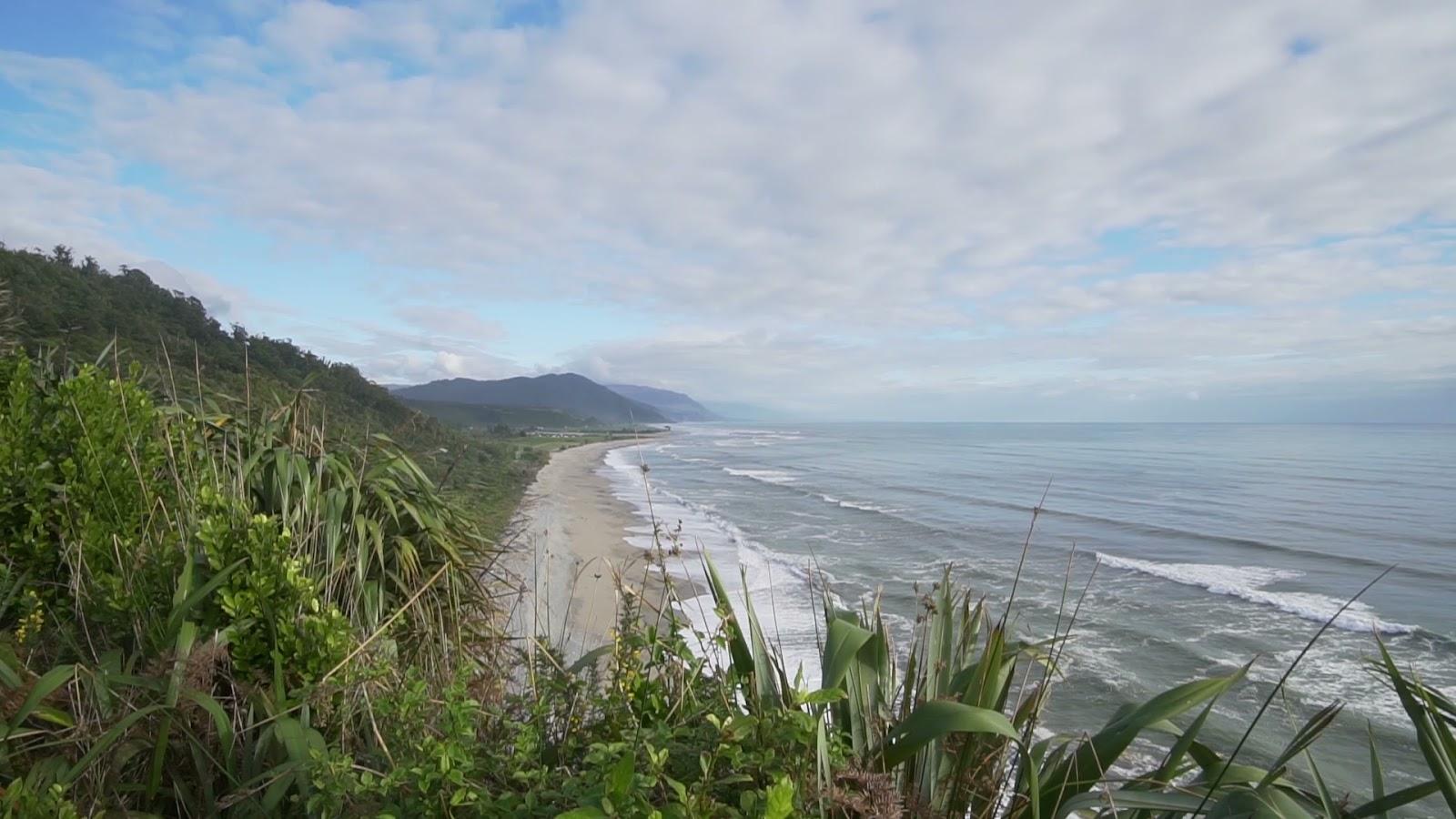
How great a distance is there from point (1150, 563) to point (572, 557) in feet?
41.2

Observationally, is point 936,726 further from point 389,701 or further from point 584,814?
point 389,701

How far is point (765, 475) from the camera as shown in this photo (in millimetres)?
36688

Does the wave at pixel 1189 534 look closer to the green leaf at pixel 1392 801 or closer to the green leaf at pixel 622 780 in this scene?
the green leaf at pixel 1392 801

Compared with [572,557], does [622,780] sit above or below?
above

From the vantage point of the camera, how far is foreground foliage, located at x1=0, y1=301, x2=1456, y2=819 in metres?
1.58

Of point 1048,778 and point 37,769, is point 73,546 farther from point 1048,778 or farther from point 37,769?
point 1048,778

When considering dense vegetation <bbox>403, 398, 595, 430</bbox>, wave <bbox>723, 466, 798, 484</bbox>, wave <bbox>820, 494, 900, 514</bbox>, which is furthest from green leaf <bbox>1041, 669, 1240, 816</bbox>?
dense vegetation <bbox>403, 398, 595, 430</bbox>

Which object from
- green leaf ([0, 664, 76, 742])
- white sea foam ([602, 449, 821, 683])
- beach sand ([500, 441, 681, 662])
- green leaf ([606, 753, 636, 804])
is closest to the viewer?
green leaf ([606, 753, 636, 804])

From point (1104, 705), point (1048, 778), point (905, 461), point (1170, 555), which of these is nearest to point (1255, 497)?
point (1170, 555)

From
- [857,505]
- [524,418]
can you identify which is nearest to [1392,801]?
[857,505]

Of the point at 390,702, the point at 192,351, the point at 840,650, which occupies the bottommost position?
the point at 390,702

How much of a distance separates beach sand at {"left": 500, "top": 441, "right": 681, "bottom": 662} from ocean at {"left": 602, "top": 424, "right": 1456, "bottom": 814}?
843mm

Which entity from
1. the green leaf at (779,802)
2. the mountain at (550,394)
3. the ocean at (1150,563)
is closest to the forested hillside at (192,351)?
the ocean at (1150,563)

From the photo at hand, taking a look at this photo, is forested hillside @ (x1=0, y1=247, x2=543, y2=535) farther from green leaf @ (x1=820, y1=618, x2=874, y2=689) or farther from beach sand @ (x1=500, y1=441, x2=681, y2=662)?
green leaf @ (x1=820, y1=618, x2=874, y2=689)
